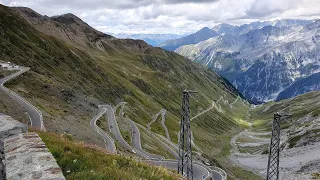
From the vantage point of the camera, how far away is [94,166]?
1470 centimetres

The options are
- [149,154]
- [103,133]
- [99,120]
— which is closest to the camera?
[103,133]

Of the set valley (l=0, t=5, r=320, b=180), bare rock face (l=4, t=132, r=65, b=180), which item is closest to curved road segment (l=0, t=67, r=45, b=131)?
valley (l=0, t=5, r=320, b=180)

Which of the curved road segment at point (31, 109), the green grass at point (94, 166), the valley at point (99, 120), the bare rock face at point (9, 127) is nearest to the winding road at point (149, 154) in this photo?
the valley at point (99, 120)

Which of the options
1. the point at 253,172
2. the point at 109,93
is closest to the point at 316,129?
the point at 253,172

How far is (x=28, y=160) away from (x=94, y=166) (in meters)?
4.89

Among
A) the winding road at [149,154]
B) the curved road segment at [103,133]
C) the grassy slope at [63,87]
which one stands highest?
the grassy slope at [63,87]

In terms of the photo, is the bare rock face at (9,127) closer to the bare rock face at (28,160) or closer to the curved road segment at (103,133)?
the bare rock face at (28,160)

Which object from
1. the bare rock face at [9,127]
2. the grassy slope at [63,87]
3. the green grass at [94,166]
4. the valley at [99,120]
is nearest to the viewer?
the bare rock face at [9,127]

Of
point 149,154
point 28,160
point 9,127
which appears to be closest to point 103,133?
point 149,154

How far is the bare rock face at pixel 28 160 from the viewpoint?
9.05m

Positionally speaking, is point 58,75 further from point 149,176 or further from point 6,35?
point 149,176

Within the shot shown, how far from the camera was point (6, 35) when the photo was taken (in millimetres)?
122438

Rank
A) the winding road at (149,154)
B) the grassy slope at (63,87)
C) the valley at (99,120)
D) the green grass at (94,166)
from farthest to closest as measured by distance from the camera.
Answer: the grassy slope at (63,87), the winding road at (149,154), the valley at (99,120), the green grass at (94,166)

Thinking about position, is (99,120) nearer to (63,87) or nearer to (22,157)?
(63,87)
